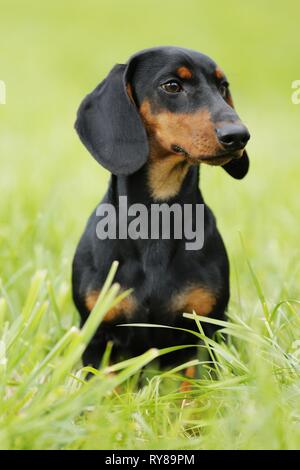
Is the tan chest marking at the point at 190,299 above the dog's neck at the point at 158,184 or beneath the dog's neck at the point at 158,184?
beneath

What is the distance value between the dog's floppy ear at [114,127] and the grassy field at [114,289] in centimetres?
54

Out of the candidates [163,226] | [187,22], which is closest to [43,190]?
[163,226]

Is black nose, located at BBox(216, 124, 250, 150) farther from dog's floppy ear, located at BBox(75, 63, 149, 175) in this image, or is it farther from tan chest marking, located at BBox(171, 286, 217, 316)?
tan chest marking, located at BBox(171, 286, 217, 316)

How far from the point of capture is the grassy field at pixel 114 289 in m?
2.19

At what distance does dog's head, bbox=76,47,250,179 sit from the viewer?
2918 mm

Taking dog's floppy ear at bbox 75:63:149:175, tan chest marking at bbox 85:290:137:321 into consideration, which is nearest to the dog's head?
dog's floppy ear at bbox 75:63:149:175

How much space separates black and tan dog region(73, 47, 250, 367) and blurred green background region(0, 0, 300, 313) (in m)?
0.54

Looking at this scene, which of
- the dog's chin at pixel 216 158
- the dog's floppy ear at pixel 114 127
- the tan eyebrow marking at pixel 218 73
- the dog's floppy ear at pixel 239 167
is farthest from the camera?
the dog's floppy ear at pixel 239 167

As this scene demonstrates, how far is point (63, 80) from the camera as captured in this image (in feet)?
43.1

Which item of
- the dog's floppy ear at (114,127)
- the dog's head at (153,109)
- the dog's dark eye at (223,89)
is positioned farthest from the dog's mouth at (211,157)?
the dog's dark eye at (223,89)

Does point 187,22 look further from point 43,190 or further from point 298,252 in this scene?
point 298,252

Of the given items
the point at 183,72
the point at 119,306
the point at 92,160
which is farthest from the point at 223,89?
the point at 92,160

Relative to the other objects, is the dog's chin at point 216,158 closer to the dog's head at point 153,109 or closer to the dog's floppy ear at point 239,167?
the dog's head at point 153,109

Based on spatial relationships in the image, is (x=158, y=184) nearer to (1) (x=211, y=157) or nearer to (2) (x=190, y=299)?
(1) (x=211, y=157)
